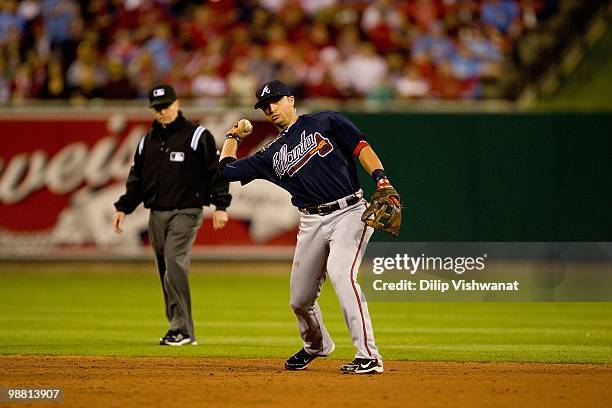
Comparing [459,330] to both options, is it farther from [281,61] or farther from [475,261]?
[281,61]

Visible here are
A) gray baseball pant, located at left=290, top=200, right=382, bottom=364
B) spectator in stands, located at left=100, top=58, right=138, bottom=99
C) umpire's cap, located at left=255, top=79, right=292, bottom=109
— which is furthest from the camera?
spectator in stands, located at left=100, top=58, right=138, bottom=99

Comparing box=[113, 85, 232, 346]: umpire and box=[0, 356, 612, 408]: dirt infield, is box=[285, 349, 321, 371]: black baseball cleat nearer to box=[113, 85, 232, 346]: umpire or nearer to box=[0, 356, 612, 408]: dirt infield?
box=[0, 356, 612, 408]: dirt infield

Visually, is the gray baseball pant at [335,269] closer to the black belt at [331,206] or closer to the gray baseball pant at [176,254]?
the black belt at [331,206]

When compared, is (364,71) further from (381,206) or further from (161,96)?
(381,206)

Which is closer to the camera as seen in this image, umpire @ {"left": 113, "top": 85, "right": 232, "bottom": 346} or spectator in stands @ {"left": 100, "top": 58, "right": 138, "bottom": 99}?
umpire @ {"left": 113, "top": 85, "right": 232, "bottom": 346}

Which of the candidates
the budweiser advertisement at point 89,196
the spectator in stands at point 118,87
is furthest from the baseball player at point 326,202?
the spectator in stands at point 118,87

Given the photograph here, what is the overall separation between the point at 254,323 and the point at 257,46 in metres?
8.38

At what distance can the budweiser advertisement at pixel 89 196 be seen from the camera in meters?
18.7

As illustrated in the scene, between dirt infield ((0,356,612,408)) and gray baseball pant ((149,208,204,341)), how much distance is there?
1.08 m

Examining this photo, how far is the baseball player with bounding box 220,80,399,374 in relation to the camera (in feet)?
27.5

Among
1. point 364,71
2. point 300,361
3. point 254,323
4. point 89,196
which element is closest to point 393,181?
point 364,71

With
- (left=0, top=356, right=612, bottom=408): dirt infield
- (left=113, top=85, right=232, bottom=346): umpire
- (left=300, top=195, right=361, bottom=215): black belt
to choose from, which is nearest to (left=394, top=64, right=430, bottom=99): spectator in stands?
(left=113, top=85, right=232, bottom=346): umpire

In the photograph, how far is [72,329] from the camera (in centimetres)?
1238

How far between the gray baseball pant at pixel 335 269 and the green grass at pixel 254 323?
1533 millimetres
